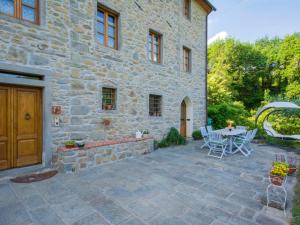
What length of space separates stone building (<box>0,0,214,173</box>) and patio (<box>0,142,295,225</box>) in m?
1.30

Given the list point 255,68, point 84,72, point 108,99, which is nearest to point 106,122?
point 108,99

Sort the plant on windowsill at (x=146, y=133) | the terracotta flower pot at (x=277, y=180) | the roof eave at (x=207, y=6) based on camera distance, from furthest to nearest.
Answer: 1. the roof eave at (x=207, y=6)
2. the plant on windowsill at (x=146, y=133)
3. the terracotta flower pot at (x=277, y=180)

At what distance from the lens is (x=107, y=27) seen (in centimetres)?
588

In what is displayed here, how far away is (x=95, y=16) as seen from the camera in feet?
17.7

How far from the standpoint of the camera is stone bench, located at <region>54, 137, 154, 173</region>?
432 cm

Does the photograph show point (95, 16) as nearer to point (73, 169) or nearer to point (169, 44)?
point (169, 44)

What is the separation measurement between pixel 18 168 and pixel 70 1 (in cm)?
459

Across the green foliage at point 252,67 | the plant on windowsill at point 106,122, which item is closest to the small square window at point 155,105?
the plant on windowsill at point 106,122

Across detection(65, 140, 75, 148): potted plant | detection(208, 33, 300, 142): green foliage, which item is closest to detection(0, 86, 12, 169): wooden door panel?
detection(65, 140, 75, 148): potted plant

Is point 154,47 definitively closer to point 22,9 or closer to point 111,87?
point 111,87

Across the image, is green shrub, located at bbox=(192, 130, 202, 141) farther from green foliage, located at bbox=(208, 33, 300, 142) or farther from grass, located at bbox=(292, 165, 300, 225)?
green foliage, located at bbox=(208, 33, 300, 142)

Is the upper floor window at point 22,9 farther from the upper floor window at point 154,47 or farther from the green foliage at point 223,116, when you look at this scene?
the green foliage at point 223,116

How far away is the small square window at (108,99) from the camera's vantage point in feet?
19.2

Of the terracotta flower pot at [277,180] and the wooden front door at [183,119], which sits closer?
the terracotta flower pot at [277,180]
